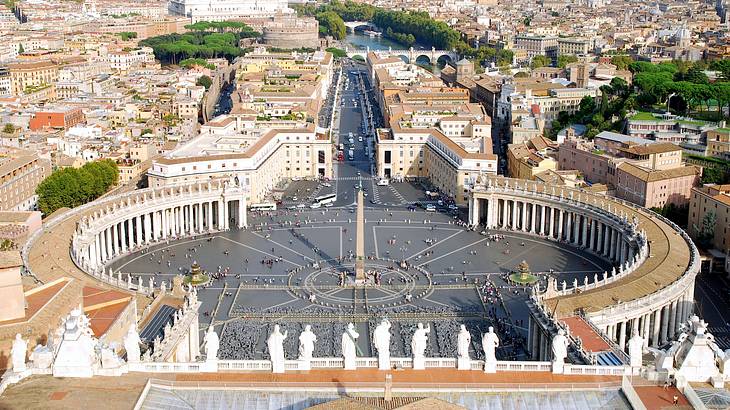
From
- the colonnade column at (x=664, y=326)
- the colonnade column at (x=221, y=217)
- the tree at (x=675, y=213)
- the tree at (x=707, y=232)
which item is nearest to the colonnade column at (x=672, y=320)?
the colonnade column at (x=664, y=326)

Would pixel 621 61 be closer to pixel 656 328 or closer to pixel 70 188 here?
pixel 70 188

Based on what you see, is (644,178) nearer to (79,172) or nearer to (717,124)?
(717,124)

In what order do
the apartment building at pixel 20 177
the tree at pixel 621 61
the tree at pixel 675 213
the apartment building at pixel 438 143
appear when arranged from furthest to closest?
the tree at pixel 621 61, the apartment building at pixel 438 143, the apartment building at pixel 20 177, the tree at pixel 675 213

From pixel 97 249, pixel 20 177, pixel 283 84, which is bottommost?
pixel 97 249

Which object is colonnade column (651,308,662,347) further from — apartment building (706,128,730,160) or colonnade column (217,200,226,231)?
apartment building (706,128,730,160)

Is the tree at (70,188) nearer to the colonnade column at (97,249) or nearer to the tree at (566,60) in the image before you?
the colonnade column at (97,249)

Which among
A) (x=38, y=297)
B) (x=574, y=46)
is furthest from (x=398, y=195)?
(x=574, y=46)
